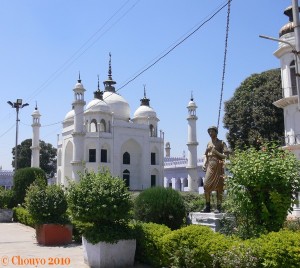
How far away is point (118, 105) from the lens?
48312 millimetres

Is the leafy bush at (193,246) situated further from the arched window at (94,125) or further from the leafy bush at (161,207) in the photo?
the arched window at (94,125)

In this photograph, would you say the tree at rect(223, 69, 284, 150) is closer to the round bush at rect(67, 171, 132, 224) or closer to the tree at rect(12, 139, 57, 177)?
the round bush at rect(67, 171, 132, 224)

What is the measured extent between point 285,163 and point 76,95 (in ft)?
107

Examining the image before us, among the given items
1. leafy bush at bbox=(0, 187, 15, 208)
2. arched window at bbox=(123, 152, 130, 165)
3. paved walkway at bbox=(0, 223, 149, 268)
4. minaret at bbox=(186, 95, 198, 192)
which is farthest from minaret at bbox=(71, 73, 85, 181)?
paved walkway at bbox=(0, 223, 149, 268)

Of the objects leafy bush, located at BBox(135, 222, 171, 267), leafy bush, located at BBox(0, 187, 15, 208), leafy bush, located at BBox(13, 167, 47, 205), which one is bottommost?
leafy bush, located at BBox(135, 222, 171, 267)

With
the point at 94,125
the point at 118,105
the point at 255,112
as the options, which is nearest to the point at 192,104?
the point at 118,105

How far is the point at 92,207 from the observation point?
855 cm

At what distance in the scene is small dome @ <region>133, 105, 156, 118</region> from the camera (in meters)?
48.9

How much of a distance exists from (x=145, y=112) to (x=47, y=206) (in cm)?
3712

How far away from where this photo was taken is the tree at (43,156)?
66000 millimetres

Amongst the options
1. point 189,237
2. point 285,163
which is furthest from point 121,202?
point 285,163

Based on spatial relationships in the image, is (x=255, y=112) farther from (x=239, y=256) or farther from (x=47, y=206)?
(x=239, y=256)

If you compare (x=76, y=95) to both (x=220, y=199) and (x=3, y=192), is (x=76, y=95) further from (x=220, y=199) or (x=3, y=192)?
(x=220, y=199)

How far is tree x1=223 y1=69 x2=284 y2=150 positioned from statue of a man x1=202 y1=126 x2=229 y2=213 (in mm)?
21753
